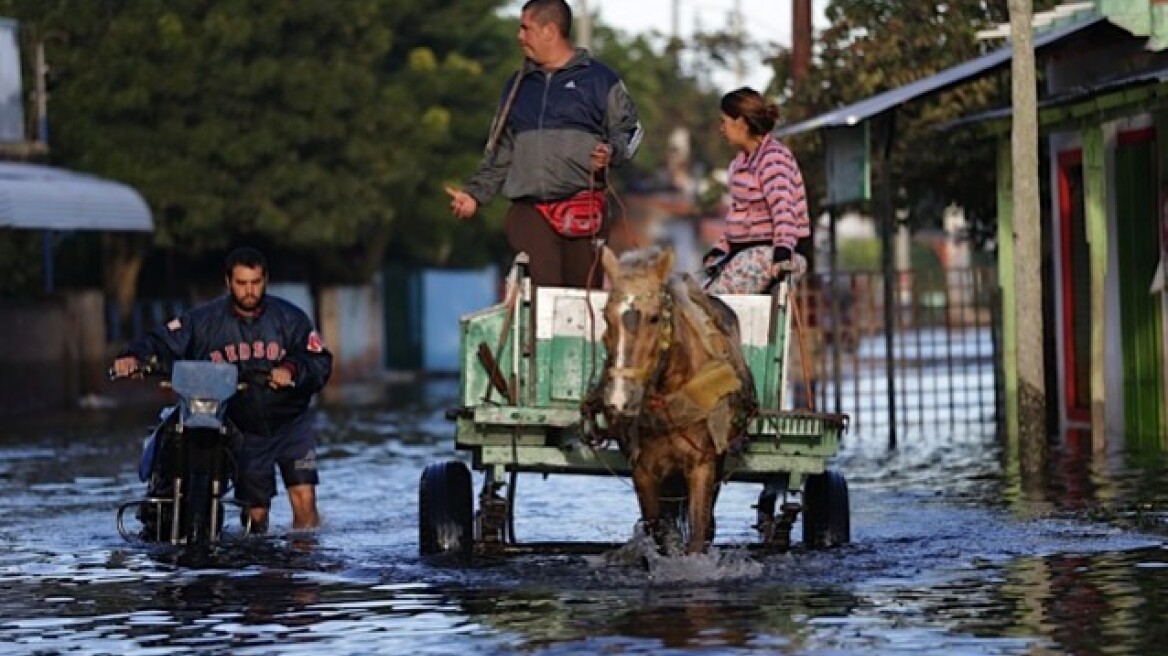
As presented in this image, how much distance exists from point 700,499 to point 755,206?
1.85m

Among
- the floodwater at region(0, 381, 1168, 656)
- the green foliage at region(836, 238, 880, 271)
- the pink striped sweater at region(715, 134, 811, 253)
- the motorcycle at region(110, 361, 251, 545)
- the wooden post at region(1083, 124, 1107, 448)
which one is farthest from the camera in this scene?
the green foliage at region(836, 238, 880, 271)

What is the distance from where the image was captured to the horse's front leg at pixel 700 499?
41.1ft

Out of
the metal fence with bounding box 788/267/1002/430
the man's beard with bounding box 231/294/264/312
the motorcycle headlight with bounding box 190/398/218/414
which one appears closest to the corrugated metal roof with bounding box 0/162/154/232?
the metal fence with bounding box 788/267/1002/430

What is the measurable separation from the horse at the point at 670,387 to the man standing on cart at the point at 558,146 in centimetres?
118

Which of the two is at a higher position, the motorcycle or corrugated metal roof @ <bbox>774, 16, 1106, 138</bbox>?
Result: corrugated metal roof @ <bbox>774, 16, 1106, 138</bbox>

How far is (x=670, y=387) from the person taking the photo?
1228cm

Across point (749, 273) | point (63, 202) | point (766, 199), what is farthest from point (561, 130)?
point (63, 202)

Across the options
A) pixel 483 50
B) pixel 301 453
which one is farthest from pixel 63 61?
pixel 301 453

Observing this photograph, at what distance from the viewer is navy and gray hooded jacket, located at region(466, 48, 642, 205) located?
1388 cm

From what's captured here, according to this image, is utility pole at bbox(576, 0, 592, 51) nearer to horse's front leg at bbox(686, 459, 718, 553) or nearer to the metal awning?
the metal awning

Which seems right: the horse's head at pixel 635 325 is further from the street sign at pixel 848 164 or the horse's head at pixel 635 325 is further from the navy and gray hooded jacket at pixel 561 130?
the street sign at pixel 848 164

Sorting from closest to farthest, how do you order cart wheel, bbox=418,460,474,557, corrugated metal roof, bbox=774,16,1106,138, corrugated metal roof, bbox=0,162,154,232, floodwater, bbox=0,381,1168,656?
floodwater, bbox=0,381,1168,656, cart wheel, bbox=418,460,474,557, corrugated metal roof, bbox=774,16,1106,138, corrugated metal roof, bbox=0,162,154,232

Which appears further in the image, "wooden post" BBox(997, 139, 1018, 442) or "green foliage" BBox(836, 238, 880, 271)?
"green foliage" BBox(836, 238, 880, 271)

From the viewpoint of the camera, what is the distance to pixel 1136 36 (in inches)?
859
